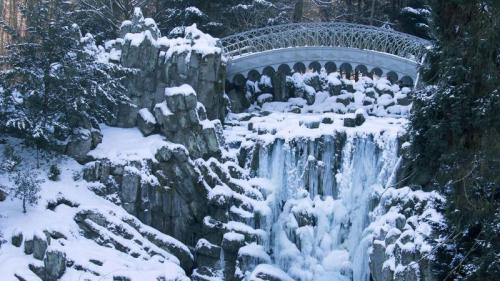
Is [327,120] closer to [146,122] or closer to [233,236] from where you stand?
[233,236]

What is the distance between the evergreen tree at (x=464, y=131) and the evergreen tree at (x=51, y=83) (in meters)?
8.56

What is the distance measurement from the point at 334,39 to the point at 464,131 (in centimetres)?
973

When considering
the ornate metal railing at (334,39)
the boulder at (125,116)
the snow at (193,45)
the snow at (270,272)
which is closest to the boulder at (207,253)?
the snow at (270,272)

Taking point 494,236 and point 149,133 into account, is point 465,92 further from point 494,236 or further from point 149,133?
point 149,133

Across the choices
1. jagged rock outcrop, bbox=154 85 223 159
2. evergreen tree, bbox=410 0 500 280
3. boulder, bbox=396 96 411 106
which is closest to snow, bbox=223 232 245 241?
jagged rock outcrop, bbox=154 85 223 159

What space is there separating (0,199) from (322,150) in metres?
8.51

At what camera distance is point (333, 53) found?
26.5 metres

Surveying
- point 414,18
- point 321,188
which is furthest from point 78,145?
point 414,18

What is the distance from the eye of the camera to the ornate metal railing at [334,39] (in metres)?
26.8

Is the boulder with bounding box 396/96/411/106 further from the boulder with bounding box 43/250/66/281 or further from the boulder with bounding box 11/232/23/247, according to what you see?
the boulder with bounding box 11/232/23/247

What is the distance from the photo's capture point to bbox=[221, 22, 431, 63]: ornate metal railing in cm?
2680

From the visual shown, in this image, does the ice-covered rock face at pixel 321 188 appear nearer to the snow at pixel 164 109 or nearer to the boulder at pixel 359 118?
Result: the boulder at pixel 359 118

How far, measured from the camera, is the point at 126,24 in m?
25.2

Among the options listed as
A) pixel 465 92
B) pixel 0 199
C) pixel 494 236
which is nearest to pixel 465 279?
A: pixel 494 236
